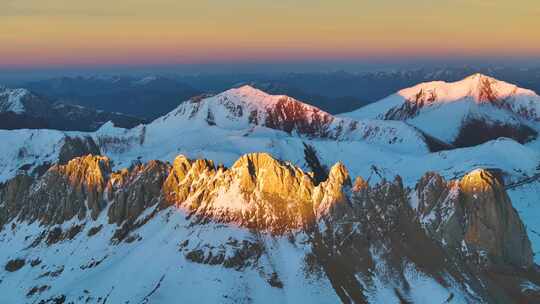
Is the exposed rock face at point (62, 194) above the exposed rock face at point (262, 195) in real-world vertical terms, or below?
below

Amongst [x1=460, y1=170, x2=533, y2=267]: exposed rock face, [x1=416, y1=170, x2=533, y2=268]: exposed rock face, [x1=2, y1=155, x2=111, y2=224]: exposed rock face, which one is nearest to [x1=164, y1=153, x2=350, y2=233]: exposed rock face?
[x1=416, y1=170, x2=533, y2=268]: exposed rock face

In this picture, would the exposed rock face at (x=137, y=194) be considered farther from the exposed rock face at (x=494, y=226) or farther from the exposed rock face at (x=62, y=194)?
the exposed rock face at (x=494, y=226)

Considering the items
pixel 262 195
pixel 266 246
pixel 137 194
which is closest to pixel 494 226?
pixel 266 246

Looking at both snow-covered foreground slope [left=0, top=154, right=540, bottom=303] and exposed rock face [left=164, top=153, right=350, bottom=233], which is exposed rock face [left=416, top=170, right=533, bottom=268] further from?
exposed rock face [left=164, top=153, right=350, bottom=233]

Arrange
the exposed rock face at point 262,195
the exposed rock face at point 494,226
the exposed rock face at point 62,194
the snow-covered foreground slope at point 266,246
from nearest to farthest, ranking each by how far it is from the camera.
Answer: the snow-covered foreground slope at point 266,246
the exposed rock face at point 494,226
the exposed rock face at point 262,195
the exposed rock face at point 62,194

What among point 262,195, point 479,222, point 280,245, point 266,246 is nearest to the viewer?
point 266,246

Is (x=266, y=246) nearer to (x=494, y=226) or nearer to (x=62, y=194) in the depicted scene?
(x=494, y=226)

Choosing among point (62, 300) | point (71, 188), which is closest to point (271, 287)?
point (62, 300)

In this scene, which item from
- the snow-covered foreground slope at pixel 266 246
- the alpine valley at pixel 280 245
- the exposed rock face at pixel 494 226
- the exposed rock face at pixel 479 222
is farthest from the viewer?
the exposed rock face at pixel 494 226

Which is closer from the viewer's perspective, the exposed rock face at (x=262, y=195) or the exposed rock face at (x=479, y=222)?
the exposed rock face at (x=479, y=222)

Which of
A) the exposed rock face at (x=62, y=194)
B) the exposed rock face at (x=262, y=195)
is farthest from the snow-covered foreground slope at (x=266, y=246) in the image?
the exposed rock face at (x=62, y=194)
